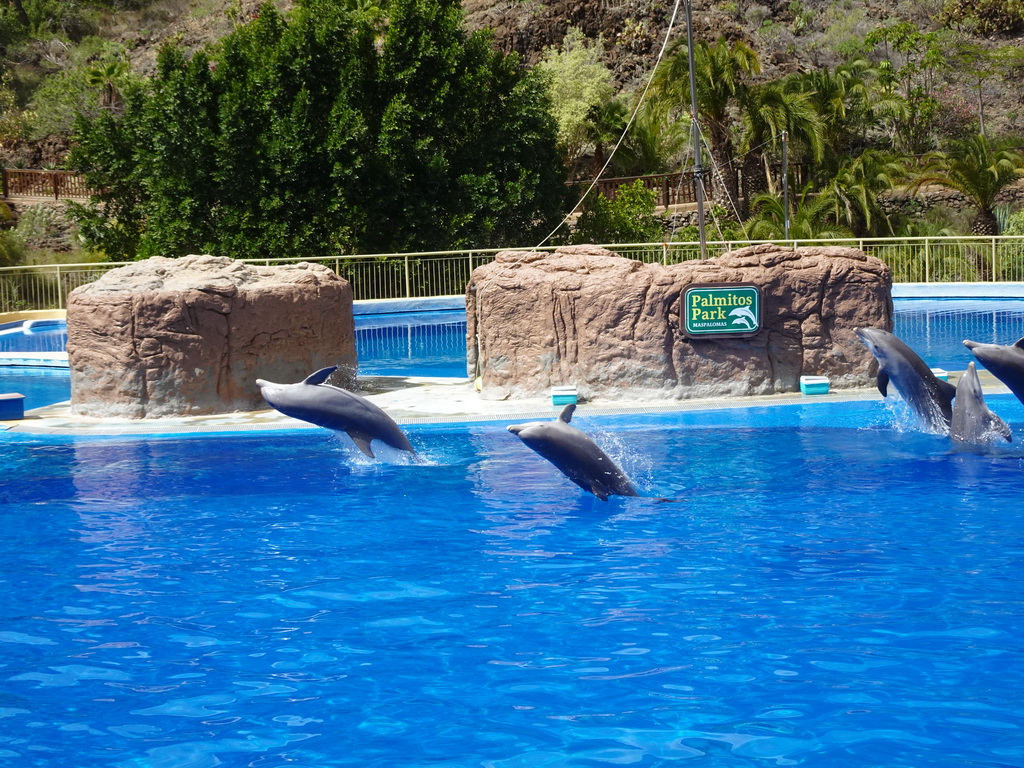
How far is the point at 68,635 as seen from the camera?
5488 millimetres

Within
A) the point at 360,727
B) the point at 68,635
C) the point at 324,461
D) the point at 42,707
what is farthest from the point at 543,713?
the point at 324,461

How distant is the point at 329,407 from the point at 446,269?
17.1 meters

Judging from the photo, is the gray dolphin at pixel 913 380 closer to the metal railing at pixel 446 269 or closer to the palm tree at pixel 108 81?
the metal railing at pixel 446 269

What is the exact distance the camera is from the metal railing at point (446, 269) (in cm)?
2452

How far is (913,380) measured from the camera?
9578mm

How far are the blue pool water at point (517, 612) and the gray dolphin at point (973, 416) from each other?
0.82 feet

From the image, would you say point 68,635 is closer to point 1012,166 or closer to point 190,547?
point 190,547

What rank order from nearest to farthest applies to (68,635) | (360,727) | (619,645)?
(360,727), (619,645), (68,635)

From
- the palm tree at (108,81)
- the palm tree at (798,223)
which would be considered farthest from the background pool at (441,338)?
the palm tree at (108,81)

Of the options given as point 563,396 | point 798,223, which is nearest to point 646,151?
point 798,223

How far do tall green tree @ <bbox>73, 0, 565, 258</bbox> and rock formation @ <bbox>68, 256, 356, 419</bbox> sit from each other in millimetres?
14331

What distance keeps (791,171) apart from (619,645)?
29.9 meters

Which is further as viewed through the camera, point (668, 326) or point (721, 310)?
point (668, 326)

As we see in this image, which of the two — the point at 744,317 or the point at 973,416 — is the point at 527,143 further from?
the point at 973,416
